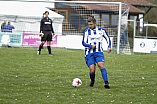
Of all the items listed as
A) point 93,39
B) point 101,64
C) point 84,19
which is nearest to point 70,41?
point 84,19

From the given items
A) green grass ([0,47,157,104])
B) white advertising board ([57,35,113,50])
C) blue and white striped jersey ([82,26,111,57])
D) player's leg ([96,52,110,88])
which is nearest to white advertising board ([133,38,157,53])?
white advertising board ([57,35,113,50])

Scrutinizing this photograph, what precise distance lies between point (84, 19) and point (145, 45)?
503cm

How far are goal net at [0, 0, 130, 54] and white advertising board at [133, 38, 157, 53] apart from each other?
2.14 ft

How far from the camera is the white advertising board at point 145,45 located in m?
21.0

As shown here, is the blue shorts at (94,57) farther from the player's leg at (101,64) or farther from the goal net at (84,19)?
the goal net at (84,19)

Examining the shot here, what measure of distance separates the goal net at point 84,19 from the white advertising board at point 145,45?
65 cm

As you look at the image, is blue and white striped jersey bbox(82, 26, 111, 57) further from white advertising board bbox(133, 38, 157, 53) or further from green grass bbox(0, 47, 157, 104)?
white advertising board bbox(133, 38, 157, 53)

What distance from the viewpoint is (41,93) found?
765 cm

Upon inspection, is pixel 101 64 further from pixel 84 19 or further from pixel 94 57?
pixel 84 19

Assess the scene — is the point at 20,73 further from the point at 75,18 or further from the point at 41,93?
the point at 75,18

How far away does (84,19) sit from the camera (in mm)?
24391

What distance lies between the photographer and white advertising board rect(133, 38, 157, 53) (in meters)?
21.0

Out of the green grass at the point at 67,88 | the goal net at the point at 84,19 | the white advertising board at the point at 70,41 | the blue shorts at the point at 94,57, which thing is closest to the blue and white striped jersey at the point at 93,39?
the blue shorts at the point at 94,57

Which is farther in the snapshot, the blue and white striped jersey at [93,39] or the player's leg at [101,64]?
the blue and white striped jersey at [93,39]
